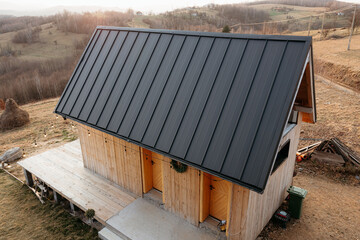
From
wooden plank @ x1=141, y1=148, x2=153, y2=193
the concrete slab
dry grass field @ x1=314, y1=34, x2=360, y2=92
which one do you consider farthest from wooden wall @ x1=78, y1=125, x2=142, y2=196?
dry grass field @ x1=314, y1=34, x2=360, y2=92

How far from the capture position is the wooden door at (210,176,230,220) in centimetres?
664

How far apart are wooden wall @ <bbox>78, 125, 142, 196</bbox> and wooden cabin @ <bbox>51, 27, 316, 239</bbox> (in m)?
0.04

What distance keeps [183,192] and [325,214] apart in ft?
15.7

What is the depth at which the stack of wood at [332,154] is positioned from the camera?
10.4m

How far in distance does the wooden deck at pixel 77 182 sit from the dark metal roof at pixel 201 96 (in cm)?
254

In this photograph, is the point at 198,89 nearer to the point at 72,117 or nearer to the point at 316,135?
the point at 72,117

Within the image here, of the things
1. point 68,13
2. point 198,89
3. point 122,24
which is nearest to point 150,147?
point 198,89

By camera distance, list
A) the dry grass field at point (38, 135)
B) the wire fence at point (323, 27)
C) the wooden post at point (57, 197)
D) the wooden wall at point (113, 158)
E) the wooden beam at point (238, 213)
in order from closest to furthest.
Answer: the wooden beam at point (238, 213)
the wooden wall at point (113, 158)
the wooden post at point (57, 197)
the dry grass field at point (38, 135)
the wire fence at point (323, 27)

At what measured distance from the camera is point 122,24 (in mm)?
50750

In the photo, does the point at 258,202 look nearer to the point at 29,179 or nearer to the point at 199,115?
the point at 199,115

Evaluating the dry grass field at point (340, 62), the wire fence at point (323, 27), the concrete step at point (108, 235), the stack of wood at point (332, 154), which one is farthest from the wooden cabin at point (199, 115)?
the wire fence at point (323, 27)

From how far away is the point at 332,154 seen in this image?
10.7m

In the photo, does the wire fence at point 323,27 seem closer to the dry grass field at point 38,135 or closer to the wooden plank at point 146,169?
the dry grass field at point 38,135

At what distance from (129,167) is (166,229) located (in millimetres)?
2323
